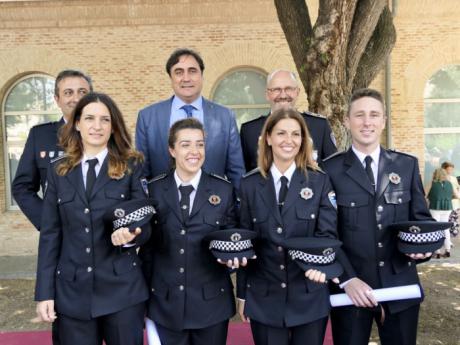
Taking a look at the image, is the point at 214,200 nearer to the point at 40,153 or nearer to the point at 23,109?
the point at 40,153

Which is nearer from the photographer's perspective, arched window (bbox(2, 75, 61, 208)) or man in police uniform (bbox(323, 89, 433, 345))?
man in police uniform (bbox(323, 89, 433, 345))

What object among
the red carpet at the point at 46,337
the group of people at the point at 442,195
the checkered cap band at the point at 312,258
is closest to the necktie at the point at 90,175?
the checkered cap band at the point at 312,258

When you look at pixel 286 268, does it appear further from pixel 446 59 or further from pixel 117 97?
pixel 446 59

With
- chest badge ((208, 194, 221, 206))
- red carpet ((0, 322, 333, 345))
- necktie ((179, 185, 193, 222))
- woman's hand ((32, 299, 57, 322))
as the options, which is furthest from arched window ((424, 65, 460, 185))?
woman's hand ((32, 299, 57, 322))

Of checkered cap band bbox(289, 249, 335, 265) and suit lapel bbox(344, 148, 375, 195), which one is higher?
suit lapel bbox(344, 148, 375, 195)

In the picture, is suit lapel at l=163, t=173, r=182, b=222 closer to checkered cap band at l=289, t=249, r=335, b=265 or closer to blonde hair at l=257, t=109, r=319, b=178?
blonde hair at l=257, t=109, r=319, b=178

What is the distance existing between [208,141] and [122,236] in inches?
56.4

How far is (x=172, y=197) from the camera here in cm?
272

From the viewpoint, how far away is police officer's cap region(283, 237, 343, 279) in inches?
91.4

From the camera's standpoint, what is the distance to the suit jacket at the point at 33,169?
336cm

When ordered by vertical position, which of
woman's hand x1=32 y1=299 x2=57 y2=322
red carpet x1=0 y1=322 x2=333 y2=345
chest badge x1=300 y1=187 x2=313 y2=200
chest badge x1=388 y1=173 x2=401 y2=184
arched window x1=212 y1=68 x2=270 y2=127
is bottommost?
red carpet x1=0 y1=322 x2=333 y2=345

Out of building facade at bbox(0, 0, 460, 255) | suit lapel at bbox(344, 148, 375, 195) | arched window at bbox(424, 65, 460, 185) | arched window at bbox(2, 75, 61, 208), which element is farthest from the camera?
arched window at bbox(424, 65, 460, 185)

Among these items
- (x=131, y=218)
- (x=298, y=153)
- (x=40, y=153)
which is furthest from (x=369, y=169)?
(x=40, y=153)

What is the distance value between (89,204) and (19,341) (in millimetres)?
2630
